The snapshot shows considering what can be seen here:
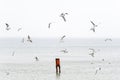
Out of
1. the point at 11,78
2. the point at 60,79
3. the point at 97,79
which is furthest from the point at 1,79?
the point at 97,79

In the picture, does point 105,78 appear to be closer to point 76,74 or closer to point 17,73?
point 76,74

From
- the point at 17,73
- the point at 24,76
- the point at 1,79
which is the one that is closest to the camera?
the point at 1,79

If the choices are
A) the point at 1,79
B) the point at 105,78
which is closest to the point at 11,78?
the point at 1,79

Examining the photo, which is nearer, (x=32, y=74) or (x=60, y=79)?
(x=60, y=79)

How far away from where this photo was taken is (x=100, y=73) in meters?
69.8

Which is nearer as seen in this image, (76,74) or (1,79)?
(1,79)

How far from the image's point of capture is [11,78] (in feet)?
203

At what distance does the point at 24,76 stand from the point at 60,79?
16.7 feet

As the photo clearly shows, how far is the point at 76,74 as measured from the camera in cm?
6800

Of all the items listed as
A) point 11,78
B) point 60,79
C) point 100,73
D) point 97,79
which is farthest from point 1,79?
point 100,73

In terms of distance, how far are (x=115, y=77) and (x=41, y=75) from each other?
918 centimetres

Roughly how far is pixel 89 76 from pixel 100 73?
4727 mm

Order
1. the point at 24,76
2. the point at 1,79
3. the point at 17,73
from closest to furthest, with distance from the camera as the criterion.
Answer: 1. the point at 1,79
2. the point at 24,76
3. the point at 17,73

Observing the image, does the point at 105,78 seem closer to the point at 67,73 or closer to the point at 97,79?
the point at 97,79
